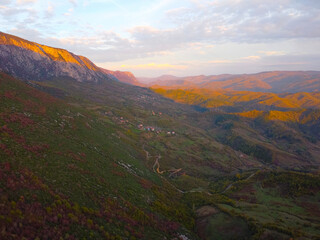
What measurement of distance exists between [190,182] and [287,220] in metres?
55.4

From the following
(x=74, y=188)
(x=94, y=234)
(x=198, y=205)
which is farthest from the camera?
(x=198, y=205)

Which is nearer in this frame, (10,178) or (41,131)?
(10,178)

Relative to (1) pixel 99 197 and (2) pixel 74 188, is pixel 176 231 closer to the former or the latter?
(1) pixel 99 197

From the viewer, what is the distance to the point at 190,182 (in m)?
104

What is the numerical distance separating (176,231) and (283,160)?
200m

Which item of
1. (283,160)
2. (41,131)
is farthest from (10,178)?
(283,160)

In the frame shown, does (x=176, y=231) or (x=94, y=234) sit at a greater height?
(x=94, y=234)

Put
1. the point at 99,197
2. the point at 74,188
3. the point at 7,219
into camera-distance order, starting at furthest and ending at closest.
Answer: the point at 99,197 < the point at 74,188 < the point at 7,219

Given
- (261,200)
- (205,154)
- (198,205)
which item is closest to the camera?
(198,205)

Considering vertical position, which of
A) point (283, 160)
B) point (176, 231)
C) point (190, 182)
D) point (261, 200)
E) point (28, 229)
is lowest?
point (283, 160)

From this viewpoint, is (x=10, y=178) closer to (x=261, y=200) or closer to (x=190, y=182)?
(x=261, y=200)

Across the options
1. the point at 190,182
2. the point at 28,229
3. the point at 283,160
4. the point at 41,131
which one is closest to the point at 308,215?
the point at 190,182

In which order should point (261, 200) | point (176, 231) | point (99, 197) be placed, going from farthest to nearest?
point (261, 200)
point (176, 231)
point (99, 197)

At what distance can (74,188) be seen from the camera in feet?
103
